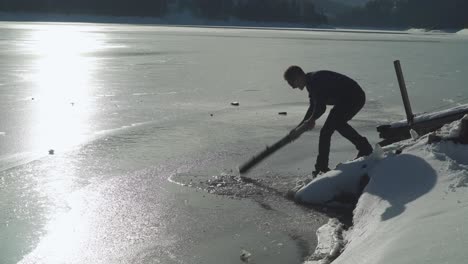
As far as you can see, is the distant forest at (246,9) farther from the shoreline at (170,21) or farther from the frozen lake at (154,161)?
the frozen lake at (154,161)

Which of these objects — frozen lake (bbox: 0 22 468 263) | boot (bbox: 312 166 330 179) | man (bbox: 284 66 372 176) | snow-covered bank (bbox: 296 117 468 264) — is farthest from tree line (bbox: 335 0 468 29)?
snow-covered bank (bbox: 296 117 468 264)

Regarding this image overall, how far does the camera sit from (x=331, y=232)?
4.36m

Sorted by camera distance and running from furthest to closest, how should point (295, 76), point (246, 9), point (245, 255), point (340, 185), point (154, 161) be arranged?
point (246, 9) < point (154, 161) < point (295, 76) < point (340, 185) < point (245, 255)

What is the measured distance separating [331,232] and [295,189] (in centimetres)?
113

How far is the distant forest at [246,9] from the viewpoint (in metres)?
92.4

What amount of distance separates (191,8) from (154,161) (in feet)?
332

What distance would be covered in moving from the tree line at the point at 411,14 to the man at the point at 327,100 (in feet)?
299

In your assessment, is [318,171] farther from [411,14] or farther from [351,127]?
[411,14]

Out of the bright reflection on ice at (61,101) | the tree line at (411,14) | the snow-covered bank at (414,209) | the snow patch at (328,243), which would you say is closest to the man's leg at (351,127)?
the snow-covered bank at (414,209)

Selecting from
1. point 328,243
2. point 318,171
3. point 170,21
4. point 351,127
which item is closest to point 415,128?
point 351,127

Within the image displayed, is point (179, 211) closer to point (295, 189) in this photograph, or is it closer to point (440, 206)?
point (295, 189)

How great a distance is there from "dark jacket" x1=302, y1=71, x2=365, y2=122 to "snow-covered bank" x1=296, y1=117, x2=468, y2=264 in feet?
2.23

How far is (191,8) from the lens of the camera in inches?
4129

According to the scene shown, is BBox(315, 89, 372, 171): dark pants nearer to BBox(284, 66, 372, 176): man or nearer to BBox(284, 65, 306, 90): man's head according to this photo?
BBox(284, 66, 372, 176): man
